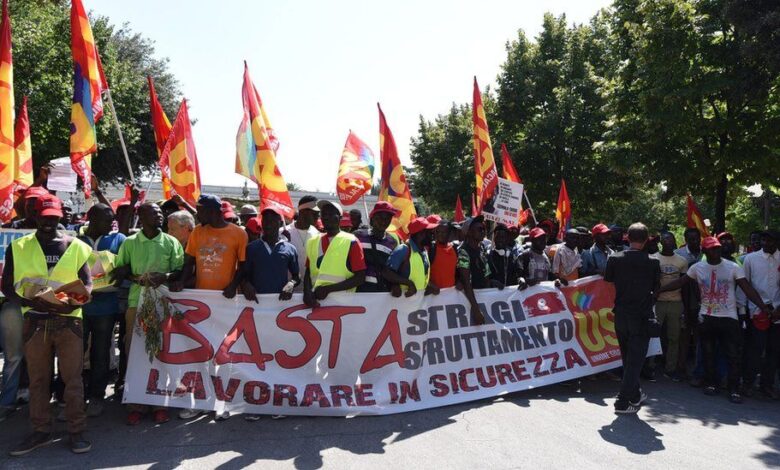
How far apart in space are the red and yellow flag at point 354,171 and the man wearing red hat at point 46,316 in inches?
197

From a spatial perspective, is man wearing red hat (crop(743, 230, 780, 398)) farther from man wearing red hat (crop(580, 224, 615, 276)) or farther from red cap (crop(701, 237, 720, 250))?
man wearing red hat (crop(580, 224, 615, 276))

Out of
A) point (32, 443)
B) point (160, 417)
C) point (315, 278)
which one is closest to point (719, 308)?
point (315, 278)

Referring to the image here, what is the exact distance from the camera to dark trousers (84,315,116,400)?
206 inches

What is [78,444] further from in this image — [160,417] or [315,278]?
[315,278]

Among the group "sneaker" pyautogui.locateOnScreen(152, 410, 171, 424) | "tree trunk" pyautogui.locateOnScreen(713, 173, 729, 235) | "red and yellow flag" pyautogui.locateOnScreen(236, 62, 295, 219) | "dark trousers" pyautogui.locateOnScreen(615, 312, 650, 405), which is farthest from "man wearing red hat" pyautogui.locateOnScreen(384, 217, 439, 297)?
"tree trunk" pyautogui.locateOnScreen(713, 173, 729, 235)

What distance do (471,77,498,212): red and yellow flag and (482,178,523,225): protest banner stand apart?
0.32ft

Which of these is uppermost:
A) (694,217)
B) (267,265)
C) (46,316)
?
(694,217)

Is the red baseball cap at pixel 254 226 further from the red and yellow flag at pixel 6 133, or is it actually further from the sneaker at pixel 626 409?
the sneaker at pixel 626 409

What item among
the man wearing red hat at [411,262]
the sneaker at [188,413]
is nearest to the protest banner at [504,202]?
the man wearing red hat at [411,262]

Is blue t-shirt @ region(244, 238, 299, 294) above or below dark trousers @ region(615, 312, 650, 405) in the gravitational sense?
above

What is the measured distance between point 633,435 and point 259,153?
17.2 ft

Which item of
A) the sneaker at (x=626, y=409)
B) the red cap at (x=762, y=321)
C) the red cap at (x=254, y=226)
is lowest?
the sneaker at (x=626, y=409)

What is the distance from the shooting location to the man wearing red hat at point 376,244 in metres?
5.62

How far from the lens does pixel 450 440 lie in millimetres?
4781
